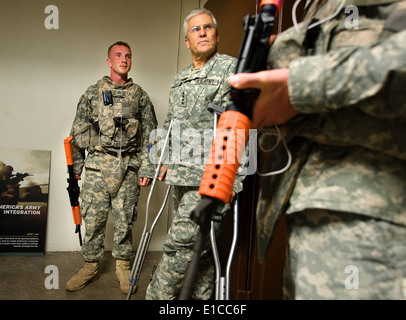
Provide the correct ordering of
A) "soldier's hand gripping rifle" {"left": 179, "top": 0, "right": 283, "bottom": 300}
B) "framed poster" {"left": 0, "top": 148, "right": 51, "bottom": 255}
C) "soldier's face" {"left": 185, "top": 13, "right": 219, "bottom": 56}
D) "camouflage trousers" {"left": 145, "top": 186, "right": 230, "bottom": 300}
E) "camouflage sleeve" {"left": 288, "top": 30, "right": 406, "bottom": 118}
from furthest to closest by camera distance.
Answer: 1. "framed poster" {"left": 0, "top": 148, "right": 51, "bottom": 255}
2. "soldier's face" {"left": 185, "top": 13, "right": 219, "bottom": 56}
3. "camouflage trousers" {"left": 145, "top": 186, "right": 230, "bottom": 300}
4. "soldier's hand gripping rifle" {"left": 179, "top": 0, "right": 283, "bottom": 300}
5. "camouflage sleeve" {"left": 288, "top": 30, "right": 406, "bottom": 118}

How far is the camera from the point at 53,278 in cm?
232

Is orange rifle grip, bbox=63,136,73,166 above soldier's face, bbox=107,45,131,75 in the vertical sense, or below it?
below

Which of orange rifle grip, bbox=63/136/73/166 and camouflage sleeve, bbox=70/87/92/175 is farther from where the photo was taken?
camouflage sleeve, bbox=70/87/92/175

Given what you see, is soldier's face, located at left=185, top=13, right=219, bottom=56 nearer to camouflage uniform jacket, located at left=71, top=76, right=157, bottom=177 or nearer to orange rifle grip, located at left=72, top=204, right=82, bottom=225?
camouflage uniform jacket, located at left=71, top=76, right=157, bottom=177

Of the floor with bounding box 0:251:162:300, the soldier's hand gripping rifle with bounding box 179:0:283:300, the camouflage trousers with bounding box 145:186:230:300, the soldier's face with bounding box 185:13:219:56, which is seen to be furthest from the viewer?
the floor with bounding box 0:251:162:300

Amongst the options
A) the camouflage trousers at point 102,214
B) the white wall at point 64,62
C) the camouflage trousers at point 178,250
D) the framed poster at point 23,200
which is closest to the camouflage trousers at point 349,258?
the camouflage trousers at point 178,250

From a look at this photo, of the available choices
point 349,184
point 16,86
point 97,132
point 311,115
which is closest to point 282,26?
point 311,115

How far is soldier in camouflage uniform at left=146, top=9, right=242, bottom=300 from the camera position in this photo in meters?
1.56

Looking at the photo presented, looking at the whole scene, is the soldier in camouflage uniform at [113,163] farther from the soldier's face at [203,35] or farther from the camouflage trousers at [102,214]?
the soldier's face at [203,35]

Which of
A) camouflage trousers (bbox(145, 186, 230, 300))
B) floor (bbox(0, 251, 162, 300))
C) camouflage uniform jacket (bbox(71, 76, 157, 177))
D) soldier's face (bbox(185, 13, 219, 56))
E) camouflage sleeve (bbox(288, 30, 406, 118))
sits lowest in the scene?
floor (bbox(0, 251, 162, 300))

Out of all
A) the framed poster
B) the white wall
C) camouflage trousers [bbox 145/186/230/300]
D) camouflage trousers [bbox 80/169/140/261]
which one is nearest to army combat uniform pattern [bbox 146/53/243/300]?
camouflage trousers [bbox 145/186/230/300]

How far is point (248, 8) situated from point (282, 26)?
34 cm

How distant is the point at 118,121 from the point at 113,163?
327 millimetres

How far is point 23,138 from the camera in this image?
2.76 m
